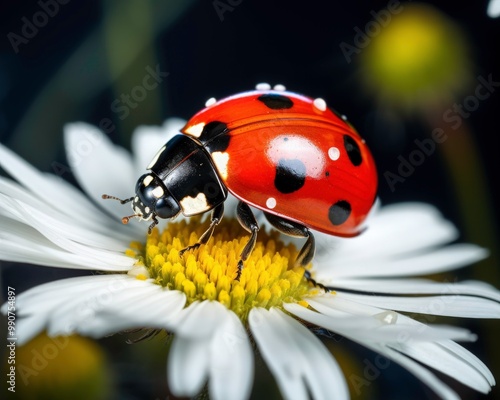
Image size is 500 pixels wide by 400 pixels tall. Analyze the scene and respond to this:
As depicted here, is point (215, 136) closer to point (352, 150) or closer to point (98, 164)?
point (352, 150)

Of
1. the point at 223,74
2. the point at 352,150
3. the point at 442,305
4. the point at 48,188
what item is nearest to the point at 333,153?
the point at 352,150

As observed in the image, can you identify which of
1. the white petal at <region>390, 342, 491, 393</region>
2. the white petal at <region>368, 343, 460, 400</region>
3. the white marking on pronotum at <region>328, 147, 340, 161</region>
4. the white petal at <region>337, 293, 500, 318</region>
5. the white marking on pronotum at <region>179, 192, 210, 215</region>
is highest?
the white marking on pronotum at <region>179, 192, 210, 215</region>

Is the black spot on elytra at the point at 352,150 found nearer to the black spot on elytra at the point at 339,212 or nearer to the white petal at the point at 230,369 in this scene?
the black spot on elytra at the point at 339,212

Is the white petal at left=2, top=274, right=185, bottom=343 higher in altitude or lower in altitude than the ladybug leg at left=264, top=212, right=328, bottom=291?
higher

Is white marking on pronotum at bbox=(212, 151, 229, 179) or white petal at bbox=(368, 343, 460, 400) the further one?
white marking on pronotum at bbox=(212, 151, 229, 179)

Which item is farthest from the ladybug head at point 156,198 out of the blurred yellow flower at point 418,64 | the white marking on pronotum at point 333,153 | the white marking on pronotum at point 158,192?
the blurred yellow flower at point 418,64

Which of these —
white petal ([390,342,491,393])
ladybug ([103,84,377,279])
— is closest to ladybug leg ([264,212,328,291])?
ladybug ([103,84,377,279])

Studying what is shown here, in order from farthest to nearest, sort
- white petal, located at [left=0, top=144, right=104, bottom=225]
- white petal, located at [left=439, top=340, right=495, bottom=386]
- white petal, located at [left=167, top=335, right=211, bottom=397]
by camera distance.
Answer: white petal, located at [left=0, top=144, right=104, bottom=225] → white petal, located at [left=439, top=340, right=495, bottom=386] → white petal, located at [left=167, top=335, right=211, bottom=397]

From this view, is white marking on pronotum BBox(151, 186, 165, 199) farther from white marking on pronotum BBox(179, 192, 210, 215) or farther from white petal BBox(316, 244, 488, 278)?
white petal BBox(316, 244, 488, 278)

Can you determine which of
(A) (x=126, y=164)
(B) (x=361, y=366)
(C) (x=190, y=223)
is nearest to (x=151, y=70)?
(A) (x=126, y=164)
